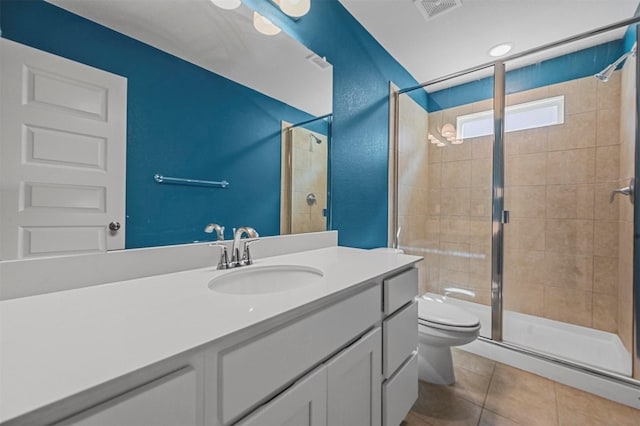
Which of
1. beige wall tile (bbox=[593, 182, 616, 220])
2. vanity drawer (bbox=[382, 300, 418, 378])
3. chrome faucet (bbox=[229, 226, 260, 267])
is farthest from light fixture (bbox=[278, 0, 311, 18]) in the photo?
beige wall tile (bbox=[593, 182, 616, 220])

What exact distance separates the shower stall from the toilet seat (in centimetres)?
66

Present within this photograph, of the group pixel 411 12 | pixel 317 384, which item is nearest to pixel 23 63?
pixel 317 384

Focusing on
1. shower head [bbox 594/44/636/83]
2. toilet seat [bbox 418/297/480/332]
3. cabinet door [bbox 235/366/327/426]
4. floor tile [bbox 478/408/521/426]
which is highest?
shower head [bbox 594/44/636/83]

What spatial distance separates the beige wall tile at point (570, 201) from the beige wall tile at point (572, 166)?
0.05m

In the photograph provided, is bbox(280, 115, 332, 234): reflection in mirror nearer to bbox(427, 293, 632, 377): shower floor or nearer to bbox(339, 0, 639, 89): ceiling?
bbox(339, 0, 639, 89): ceiling

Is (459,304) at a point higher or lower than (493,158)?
lower

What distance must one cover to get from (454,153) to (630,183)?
1129mm

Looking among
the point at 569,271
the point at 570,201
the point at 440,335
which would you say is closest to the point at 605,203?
the point at 570,201

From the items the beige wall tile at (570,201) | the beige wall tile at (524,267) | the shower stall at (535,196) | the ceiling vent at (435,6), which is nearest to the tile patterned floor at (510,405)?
the shower stall at (535,196)

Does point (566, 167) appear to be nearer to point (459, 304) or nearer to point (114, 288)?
point (459, 304)

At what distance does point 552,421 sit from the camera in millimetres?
1370

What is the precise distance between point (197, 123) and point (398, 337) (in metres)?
1.17

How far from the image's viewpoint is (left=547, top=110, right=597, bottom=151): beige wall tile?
205cm

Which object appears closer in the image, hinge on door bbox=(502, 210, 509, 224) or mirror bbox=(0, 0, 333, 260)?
mirror bbox=(0, 0, 333, 260)
